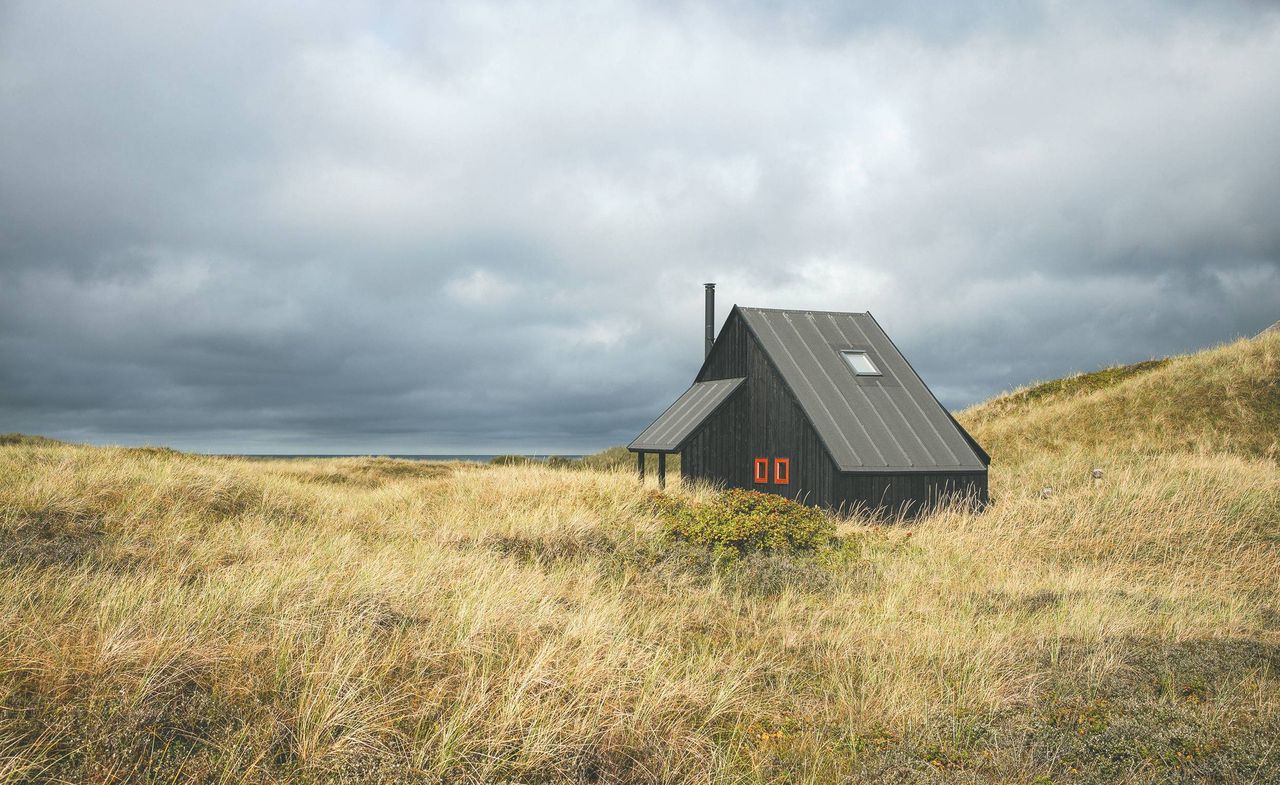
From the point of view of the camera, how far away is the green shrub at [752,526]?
1406 centimetres

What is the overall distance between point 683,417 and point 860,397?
5.33 m

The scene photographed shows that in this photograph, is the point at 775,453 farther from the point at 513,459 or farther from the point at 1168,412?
the point at 513,459

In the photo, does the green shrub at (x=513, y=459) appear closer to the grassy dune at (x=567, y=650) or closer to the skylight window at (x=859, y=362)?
the skylight window at (x=859, y=362)

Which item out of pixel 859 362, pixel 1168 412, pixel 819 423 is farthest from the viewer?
pixel 1168 412

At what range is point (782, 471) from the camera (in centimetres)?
2127

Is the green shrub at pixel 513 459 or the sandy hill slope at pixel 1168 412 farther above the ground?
the sandy hill slope at pixel 1168 412

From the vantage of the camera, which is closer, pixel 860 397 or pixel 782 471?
pixel 782 471

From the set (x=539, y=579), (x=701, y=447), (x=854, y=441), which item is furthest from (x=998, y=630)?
(x=701, y=447)

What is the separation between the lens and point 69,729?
4645 mm

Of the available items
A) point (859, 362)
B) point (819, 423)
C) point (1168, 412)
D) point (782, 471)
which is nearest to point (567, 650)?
point (819, 423)

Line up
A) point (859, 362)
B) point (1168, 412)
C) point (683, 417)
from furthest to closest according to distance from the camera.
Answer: point (1168, 412) → point (683, 417) → point (859, 362)

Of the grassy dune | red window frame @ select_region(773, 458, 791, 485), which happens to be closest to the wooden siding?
red window frame @ select_region(773, 458, 791, 485)

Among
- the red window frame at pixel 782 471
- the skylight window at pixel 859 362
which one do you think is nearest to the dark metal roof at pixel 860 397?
the skylight window at pixel 859 362

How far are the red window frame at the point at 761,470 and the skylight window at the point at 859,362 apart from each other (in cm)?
388
